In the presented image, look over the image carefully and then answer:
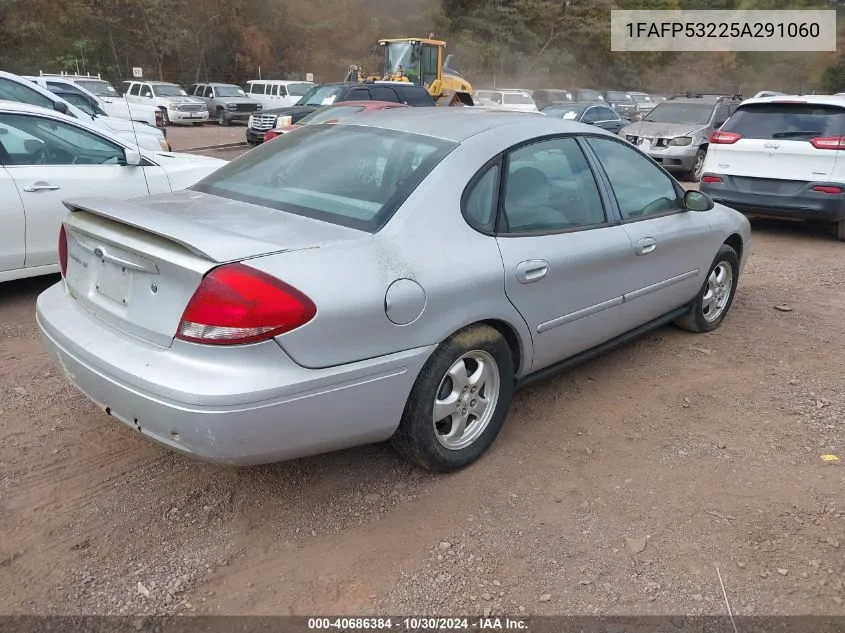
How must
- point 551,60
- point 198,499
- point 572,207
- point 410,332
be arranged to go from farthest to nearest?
point 551,60, point 572,207, point 198,499, point 410,332

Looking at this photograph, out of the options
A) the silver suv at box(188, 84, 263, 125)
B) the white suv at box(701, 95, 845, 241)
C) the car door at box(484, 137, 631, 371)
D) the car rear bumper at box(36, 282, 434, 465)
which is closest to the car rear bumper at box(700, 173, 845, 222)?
the white suv at box(701, 95, 845, 241)

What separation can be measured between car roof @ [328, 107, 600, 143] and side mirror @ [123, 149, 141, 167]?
2.67 meters

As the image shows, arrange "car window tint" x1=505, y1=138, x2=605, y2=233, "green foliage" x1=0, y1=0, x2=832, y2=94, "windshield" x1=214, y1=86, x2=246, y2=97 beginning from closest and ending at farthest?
"car window tint" x1=505, y1=138, x2=605, y2=233 → "windshield" x1=214, y1=86, x2=246, y2=97 → "green foliage" x1=0, y1=0, x2=832, y2=94

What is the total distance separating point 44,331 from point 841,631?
3.27 meters

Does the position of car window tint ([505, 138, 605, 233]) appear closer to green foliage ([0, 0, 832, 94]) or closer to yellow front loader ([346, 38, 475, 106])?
yellow front loader ([346, 38, 475, 106])

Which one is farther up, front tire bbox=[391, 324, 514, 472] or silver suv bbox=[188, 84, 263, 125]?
silver suv bbox=[188, 84, 263, 125]

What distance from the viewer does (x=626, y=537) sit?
2.79 m

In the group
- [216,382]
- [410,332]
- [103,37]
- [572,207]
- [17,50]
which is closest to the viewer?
[216,382]

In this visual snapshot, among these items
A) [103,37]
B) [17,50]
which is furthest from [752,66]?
[17,50]

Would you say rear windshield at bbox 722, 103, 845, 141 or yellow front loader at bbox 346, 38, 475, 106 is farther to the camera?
yellow front loader at bbox 346, 38, 475, 106

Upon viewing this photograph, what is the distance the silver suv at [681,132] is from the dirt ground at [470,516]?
9562 mm

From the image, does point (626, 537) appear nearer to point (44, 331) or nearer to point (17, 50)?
point (44, 331)

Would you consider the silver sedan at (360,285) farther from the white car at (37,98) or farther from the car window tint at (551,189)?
the white car at (37,98)

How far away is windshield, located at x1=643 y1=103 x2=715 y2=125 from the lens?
13633 millimetres
